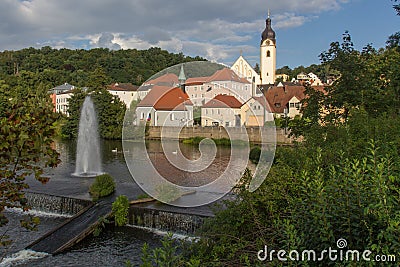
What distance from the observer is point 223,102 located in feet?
29.8

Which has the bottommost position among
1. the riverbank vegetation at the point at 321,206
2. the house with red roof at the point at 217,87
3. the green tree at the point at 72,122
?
the riverbank vegetation at the point at 321,206

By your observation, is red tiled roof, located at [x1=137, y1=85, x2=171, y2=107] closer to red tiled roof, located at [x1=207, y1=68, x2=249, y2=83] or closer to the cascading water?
red tiled roof, located at [x1=207, y1=68, x2=249, y2=83]

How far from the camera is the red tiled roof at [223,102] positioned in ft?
28.1

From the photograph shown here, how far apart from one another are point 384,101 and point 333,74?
6.72 ft

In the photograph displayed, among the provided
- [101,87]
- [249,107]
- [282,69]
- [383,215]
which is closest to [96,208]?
[249,107]

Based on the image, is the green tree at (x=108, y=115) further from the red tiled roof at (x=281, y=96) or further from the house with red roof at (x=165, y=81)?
the house with red roof at (x=165, y=81)

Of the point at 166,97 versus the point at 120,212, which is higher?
the point at 166,97

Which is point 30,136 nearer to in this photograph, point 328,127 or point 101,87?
point 328,127

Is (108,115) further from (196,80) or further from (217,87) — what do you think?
(217,87)

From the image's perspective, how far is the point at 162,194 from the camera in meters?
14.1

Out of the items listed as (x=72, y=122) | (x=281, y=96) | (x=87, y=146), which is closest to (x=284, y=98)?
(x=281, y=96)

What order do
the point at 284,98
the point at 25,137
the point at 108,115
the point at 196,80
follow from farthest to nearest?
the point at 284,98 → the point at 108,115 → the point at 196,80 → the point at 25,137

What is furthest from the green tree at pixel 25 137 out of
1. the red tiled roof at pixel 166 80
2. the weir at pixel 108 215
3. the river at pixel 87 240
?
the weir at pixel 108 215

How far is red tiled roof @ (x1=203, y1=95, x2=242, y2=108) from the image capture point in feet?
28.1
